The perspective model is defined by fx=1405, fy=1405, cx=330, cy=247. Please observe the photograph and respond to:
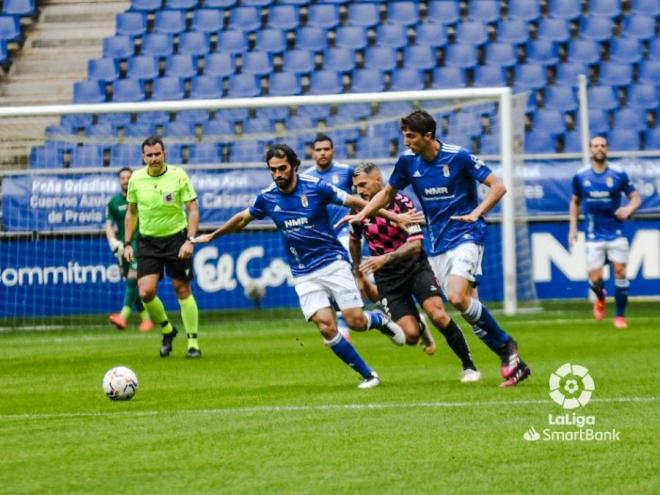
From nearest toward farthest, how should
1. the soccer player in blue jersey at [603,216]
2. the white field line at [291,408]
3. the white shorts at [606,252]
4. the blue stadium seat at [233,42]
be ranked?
the white field line at [291,408]
the soccer player in blue jersey at [603,216]
the white shorts at [606,252]
the blue stadium seat at [233,42]

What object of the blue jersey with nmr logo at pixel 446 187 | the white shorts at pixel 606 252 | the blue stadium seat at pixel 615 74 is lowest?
the white shorts at pixel 606 252

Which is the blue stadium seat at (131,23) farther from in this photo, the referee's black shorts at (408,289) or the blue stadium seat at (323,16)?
the referee's black shorts at (408,289)

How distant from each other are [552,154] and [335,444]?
14790 mm

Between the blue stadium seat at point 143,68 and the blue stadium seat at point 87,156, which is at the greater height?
the blue stadium seat at point 143,68

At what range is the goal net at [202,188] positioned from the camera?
19.2 metres

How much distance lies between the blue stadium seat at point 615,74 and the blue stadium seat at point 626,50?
0.44 feet

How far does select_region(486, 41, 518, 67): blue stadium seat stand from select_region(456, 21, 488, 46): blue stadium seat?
192 millimetres

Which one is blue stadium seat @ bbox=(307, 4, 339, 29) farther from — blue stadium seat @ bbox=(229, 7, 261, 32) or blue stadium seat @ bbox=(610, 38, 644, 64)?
blue stadium seat @ bbox=(610, 38, 644, 64)

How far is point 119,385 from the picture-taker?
10.1m

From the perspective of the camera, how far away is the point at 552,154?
21797mm

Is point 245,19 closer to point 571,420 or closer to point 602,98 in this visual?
point 602,98

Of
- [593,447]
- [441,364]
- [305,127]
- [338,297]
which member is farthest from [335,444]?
[305,127]

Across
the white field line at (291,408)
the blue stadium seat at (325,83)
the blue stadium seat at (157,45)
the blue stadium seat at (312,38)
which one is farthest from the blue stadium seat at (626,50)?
the white field line at (291,408)

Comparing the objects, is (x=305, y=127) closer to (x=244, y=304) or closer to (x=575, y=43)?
(x=244, y=304)
